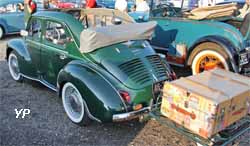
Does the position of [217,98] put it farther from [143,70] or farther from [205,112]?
[143,70]

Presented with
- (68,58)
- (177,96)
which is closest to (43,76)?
(68,58)

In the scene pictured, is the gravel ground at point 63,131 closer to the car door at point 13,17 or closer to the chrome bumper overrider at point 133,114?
the chrome bumper overrider at point 133,114

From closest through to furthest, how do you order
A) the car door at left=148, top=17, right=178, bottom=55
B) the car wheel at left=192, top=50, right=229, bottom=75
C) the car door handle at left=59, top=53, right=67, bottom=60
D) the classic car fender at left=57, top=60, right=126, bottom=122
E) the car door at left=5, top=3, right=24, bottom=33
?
the classic car fender at left=57, top=60, right=126, bottom=122, the car door handle at left=59, top=53, right=67, bottom=60, the car wheel at left=192, top=50, right=229, bottom=75, the car door at left=148, top=17, right=178, bottom=55, the car door at left=5, top=3, right=24, bottom=33

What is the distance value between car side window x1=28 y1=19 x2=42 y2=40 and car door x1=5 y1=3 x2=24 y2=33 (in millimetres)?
5451

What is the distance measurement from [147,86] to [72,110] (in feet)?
4.02

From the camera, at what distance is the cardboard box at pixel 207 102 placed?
2924 millimetres

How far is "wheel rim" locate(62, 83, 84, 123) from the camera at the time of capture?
4042 mm

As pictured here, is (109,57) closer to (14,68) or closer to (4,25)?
(14,68)

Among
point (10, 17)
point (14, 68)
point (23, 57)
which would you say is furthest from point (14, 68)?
point (10, 17)

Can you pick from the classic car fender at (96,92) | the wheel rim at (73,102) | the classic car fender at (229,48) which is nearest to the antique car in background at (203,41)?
the classic car fender at (229,48)

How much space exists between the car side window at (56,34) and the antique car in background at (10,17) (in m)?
5.99

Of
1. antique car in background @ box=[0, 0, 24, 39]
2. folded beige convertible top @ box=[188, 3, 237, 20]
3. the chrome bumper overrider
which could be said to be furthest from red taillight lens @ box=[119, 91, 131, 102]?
antique car in background @ box=[0, 0, 24, 39]

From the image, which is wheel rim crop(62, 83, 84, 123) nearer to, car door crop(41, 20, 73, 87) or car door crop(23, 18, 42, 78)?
car door crop(41, 20, 73, 87)

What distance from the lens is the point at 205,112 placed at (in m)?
2.92
